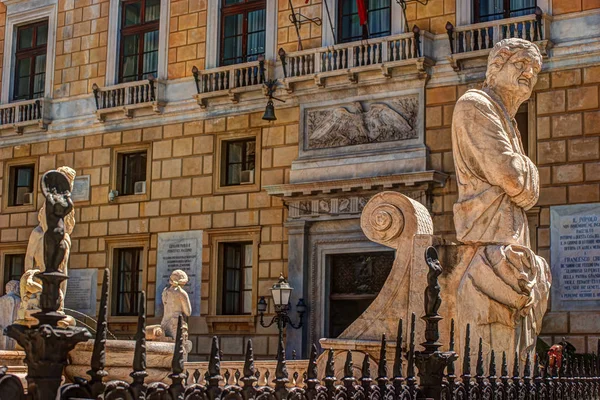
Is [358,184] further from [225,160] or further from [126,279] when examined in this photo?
[126,279]

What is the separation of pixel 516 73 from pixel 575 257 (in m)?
9.75

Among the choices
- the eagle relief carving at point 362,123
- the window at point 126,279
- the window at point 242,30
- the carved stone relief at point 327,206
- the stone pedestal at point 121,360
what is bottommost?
the stone pedestal at point 121,360

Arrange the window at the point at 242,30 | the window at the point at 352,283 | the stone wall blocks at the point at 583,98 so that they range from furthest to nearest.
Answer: the window at the point at 242,30, the window at the point at 352,283, the stone wall blocks at the point at 583,98

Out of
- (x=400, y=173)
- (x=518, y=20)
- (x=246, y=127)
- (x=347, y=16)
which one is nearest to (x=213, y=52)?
(x=246, y=127)

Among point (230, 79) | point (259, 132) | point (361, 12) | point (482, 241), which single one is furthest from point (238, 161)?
point (482, 241)

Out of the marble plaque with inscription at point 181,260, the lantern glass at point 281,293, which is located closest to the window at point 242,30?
the marble plaque with inscription at point 181,260

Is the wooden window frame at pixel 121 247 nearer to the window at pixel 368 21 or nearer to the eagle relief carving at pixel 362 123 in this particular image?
the eagle relief carving at pixel 362 123

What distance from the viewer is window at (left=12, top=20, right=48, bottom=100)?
25422 mm

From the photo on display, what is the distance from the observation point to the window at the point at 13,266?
24.5 m

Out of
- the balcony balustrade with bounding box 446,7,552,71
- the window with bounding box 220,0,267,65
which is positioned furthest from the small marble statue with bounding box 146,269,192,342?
the window with bounding box 220,0,267,65

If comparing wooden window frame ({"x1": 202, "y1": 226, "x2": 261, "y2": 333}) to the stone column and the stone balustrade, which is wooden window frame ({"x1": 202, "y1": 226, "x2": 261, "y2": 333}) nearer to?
the stone column

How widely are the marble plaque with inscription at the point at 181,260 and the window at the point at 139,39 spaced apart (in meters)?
4.06

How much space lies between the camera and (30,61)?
2564cm

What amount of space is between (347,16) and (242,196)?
14.3 ft
